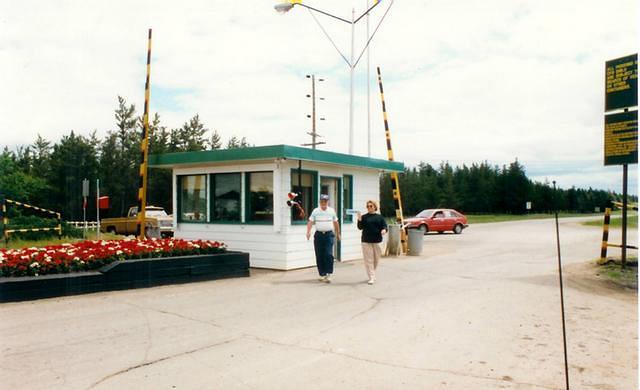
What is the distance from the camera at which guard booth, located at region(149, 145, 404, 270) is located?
12.8m

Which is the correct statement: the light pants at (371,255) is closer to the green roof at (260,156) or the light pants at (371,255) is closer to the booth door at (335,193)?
the green roof at (260,156)

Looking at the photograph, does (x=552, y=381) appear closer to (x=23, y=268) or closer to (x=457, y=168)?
(x=23, y=268)

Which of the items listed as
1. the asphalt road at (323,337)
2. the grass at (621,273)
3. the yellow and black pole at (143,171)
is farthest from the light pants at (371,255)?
the yellow and black pole at (143,171)

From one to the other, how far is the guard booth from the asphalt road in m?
2.46

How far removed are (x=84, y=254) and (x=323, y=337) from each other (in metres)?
5.35

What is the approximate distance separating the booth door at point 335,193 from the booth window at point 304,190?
2.52 ft

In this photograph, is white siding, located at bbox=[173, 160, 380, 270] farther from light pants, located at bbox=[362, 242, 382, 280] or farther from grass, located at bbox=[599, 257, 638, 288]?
grass, located at bbox=[599, 257, 638, 288]

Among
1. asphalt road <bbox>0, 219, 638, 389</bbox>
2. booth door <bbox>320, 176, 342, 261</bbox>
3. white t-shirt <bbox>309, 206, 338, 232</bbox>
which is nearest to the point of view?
asphalt road <bbox>0, 219, 638, 389</bbox>

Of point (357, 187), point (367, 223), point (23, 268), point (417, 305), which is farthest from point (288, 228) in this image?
point (23, 268)

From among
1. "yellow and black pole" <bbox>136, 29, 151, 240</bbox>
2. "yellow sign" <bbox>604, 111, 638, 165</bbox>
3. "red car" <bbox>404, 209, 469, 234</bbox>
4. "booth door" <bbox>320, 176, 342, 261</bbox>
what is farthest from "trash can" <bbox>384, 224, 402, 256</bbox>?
"red car" <bbox>404, 209, 469, 234</bbox>

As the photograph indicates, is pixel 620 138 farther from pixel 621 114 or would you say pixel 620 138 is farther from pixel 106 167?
pixel 106 167

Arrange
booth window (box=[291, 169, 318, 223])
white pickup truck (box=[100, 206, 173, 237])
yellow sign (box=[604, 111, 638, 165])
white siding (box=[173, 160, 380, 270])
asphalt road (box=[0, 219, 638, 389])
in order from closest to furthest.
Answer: asphalt road (box=[0, 219, 638, 389]), yellow sign (box=[604, 111, 638, 165]), white siding (box=[173, 160, 380, 270]), booth window (box=[291, 169, 318, 223]), white pickup truck (box=[100, 206, 173, 237])

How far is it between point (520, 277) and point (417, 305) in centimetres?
426

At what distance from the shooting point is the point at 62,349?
18.8ft
